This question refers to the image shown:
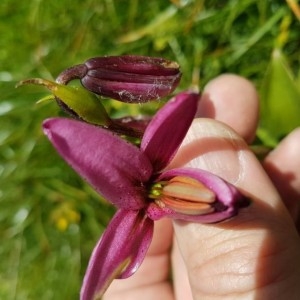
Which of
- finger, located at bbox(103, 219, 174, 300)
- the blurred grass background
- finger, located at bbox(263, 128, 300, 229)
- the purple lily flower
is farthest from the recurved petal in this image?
finger, located at bbox(103, 219, 174, 300)

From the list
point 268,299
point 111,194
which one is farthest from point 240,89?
point 111,194

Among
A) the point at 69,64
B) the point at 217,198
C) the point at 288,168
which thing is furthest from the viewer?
the point at 69,64

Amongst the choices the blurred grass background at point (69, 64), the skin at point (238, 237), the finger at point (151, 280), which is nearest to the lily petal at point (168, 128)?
the skin at point (238, 237)

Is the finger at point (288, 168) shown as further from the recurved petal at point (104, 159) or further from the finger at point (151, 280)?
the recurved petal at point (104, 159)

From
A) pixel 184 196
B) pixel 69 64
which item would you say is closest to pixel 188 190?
pixel 184 196

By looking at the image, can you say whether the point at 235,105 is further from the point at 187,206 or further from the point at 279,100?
the point at 187,206
